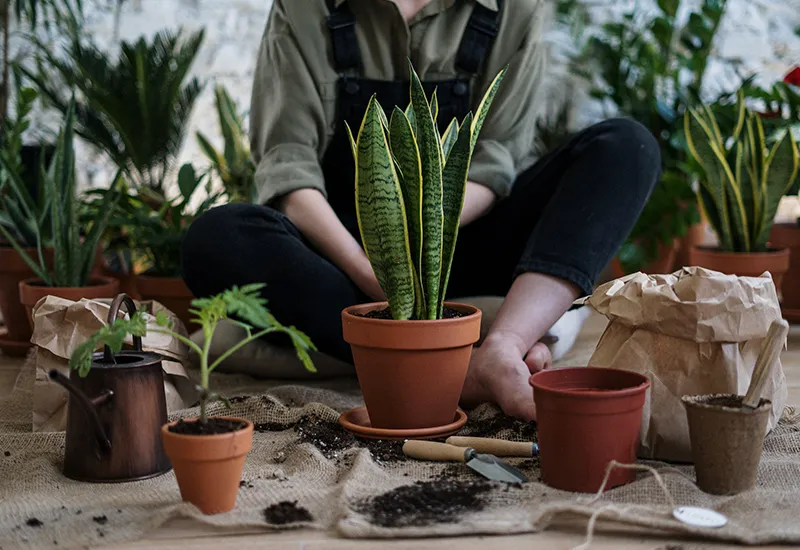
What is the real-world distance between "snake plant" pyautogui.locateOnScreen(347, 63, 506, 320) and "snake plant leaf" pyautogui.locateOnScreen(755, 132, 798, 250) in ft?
3.96

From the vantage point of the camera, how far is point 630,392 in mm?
1163

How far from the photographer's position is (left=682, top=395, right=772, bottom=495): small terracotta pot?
3.74 feet

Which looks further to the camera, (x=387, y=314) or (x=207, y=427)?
(x=387, y=314)

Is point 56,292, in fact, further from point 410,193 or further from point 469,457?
point 469,457

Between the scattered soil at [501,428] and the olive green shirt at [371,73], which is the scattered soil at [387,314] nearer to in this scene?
the scattered soil at [501,428]

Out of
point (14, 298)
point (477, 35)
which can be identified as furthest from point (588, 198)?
point (14, 298)

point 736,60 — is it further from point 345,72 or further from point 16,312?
point 16,312

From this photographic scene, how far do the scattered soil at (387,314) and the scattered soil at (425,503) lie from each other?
0.31 m

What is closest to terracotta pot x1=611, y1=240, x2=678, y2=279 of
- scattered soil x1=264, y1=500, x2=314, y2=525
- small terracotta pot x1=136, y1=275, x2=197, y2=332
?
small terracotta pot x1=136, y1=275, x2=197, y2=332

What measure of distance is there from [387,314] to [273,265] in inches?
13.9

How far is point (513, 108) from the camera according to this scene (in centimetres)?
189

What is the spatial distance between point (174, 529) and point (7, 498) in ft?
0.83

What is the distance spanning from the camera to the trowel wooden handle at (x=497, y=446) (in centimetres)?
131

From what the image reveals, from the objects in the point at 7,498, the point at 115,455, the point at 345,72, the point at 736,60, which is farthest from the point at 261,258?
the point at 736,60
